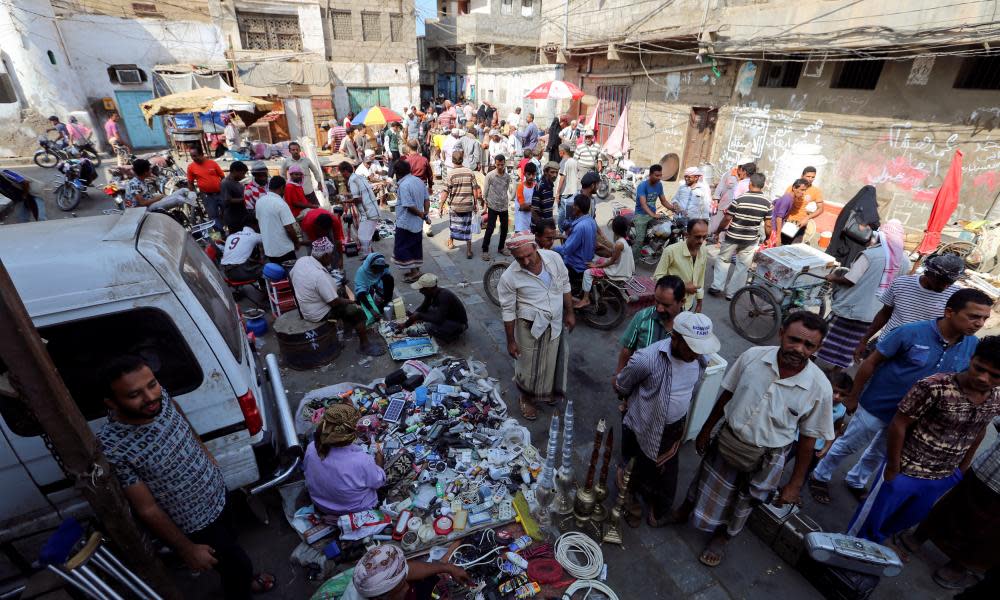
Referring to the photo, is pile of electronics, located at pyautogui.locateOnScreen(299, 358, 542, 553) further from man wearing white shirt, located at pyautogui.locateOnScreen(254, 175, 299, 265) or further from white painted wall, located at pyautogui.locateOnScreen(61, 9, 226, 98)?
white painted wall, located at pyautogui.locateOnScreen(61, 9, 226, 98)

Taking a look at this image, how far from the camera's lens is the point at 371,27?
22.7 meters

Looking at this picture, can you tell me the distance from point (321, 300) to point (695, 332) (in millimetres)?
4195

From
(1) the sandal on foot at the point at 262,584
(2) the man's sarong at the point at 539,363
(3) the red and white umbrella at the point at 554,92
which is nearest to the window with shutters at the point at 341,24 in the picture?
(3) the red and white umbrella at the point at 554,92

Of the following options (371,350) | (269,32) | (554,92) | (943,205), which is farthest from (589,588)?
(269,32)

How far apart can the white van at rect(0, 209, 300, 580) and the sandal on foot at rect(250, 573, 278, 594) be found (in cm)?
83

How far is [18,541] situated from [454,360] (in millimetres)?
3857

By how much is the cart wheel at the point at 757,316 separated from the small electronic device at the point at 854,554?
3.50 metres

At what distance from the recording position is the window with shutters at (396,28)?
23.0 m

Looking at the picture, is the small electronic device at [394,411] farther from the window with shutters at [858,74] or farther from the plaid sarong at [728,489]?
the window with shutters at [858,74]

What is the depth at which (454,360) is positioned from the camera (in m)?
5.70

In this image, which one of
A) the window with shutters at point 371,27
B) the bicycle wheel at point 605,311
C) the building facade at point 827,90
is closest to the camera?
the bicycle wheel at point 605,311

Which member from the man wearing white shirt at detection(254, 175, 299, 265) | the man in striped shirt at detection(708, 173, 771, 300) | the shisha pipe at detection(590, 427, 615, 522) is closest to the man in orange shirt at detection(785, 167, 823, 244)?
the man in striped shirt at detection(708, 173, 771, 300)

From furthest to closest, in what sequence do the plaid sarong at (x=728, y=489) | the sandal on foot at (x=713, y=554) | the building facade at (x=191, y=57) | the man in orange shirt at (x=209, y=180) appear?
the building facade at (x=191, y=57)
the man in orange shirt at (x=209, y=180)
the sandal on foot at (x=713, y=554)
the plaid sarong at (x=728, y=489)

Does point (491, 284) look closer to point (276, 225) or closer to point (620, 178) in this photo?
point (276, 225)
